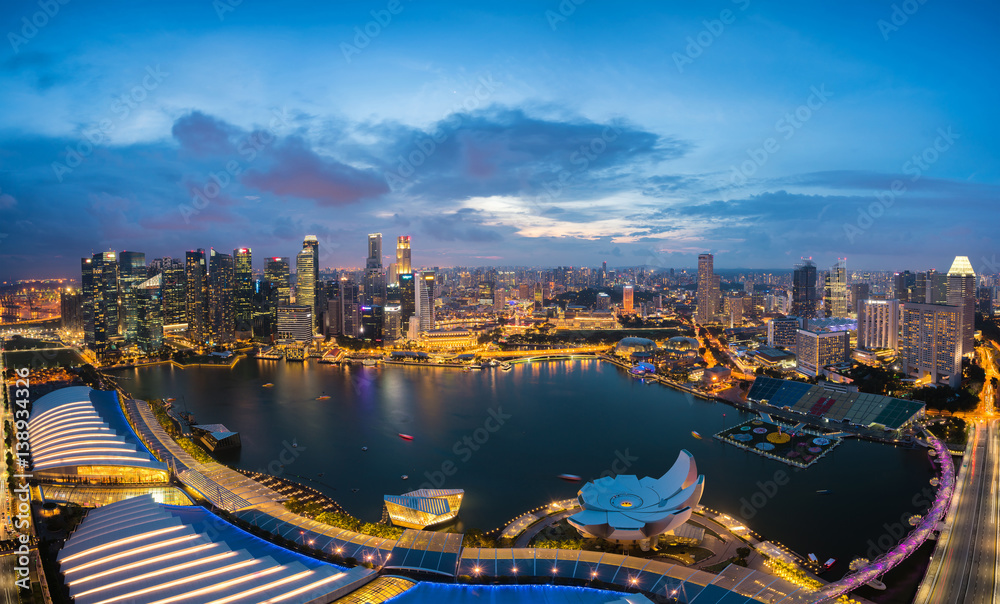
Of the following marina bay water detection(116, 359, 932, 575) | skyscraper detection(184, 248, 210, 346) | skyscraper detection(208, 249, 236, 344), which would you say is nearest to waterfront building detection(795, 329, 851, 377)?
marina bay water detection(116, 359, 932, 575)

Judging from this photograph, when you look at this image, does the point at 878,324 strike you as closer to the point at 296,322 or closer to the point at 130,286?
the point at 296,322

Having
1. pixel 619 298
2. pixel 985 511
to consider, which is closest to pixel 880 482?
pixel 985 511

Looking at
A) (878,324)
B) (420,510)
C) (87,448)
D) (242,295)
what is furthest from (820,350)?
(242,295)

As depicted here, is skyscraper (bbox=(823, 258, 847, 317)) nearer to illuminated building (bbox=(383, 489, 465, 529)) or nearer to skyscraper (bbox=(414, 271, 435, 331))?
skyscraper (bbox=(414, 271, 435, 331))

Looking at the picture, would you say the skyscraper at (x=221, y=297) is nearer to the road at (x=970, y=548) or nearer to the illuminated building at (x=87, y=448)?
the illuminated building at (x=87, y=448)

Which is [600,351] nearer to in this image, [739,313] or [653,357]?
[653,357]

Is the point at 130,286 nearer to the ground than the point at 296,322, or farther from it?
farther from it
